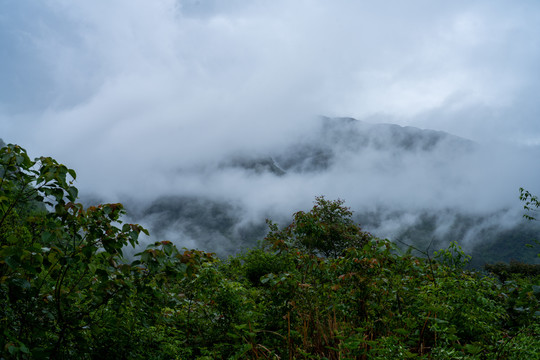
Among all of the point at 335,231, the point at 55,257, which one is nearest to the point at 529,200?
the point at 55,257

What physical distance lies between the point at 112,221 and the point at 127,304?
0.62 metres

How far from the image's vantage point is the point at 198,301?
12.1 ft

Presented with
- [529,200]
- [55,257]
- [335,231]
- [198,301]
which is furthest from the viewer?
[335,231]

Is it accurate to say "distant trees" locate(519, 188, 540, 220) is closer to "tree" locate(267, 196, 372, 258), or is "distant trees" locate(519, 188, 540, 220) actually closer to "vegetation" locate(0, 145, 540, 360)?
"vegetation" locate(0, 145, 540, 360)

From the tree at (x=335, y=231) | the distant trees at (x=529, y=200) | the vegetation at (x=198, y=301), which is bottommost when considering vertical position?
the vegetation at (x=198, y=301)

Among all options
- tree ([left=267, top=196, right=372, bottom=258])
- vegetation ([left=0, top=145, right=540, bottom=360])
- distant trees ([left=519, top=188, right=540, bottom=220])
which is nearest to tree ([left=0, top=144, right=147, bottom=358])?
vegetation ([left=0, top=145, right=540, bottom=360])

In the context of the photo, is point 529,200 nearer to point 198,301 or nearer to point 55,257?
point 198,301

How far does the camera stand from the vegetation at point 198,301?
225 centimetres

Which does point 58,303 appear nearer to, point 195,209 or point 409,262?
point 409,262

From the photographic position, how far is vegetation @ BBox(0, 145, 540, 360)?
2.25 m

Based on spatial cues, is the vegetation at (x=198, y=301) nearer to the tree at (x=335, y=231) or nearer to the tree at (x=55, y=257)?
the tree at (x=55, y=257)

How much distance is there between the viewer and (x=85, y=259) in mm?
2416

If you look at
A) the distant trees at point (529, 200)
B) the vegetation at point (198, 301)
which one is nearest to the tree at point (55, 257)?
the vegetation at point (198, 301)

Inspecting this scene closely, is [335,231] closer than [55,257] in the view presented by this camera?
No
